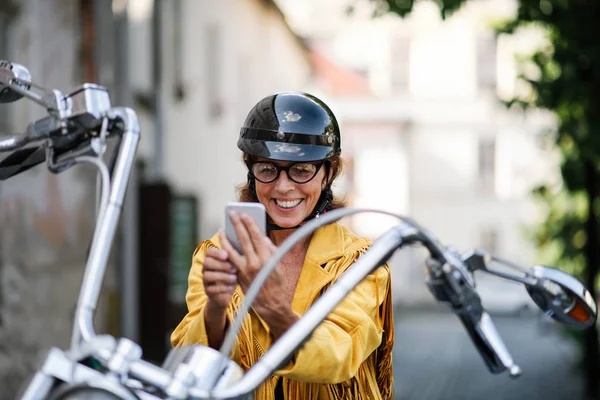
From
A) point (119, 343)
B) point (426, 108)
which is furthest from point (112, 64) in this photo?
point (426, 108)

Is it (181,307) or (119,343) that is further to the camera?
(181,307)

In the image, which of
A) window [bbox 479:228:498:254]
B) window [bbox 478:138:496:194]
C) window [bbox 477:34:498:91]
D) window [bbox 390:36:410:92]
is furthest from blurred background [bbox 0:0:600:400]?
window [bbox 477:34:498:91]

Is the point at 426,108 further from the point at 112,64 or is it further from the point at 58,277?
the point at 58,277

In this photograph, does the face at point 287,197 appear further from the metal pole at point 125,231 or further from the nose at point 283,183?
the metal pole at point 125,231

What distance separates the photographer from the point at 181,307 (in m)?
14.2

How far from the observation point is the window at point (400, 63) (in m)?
43.5

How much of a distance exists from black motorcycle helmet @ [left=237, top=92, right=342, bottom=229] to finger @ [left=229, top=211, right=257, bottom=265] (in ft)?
1.95

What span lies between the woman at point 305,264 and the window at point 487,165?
4042 cm

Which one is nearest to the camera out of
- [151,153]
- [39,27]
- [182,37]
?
[39,27]

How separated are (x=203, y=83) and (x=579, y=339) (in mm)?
8306

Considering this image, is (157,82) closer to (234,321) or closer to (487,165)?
(234,321)

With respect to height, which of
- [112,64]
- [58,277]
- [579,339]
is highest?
[112,64]

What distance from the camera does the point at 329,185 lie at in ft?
9.32

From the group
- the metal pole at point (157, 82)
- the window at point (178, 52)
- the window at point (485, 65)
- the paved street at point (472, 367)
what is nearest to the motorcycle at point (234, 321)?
the paved street at point (472, 367)
